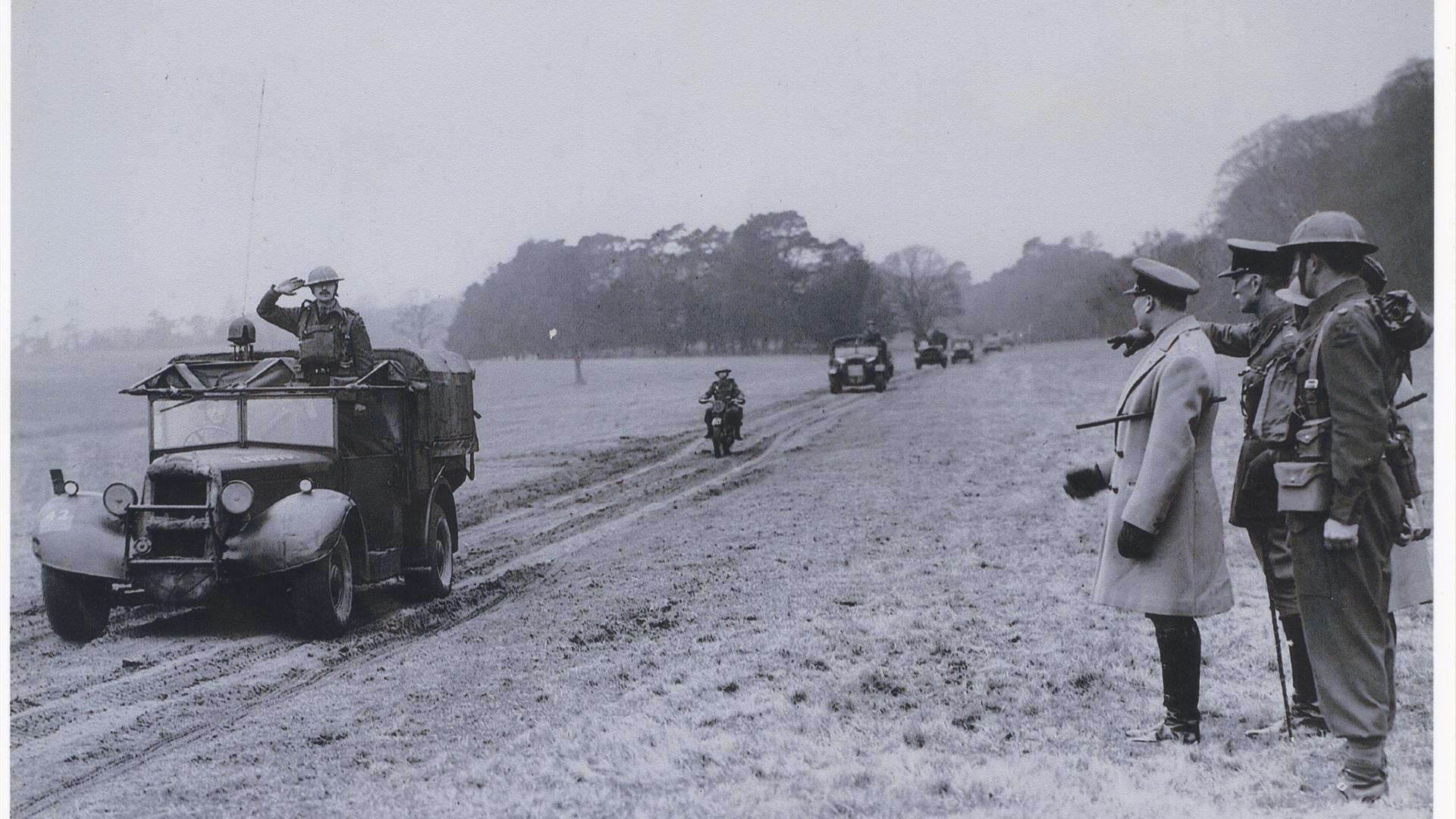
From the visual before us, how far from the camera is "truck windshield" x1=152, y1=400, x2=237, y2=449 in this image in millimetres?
6113

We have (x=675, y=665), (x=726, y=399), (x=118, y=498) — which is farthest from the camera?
(x=726, y=399)

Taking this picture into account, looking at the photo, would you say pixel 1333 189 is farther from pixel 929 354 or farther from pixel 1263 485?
pixel 929 354

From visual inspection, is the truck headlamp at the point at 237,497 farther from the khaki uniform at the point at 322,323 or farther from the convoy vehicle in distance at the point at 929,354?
the convoy vehicle in distance at the point at 929,354

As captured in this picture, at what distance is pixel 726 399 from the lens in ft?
26.9

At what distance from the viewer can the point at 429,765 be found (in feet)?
14.2

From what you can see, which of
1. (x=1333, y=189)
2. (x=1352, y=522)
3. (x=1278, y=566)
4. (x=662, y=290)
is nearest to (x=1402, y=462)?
(x=1352, y=522)

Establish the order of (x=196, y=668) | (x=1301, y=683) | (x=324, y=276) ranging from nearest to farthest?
(x=1301, y=683) → (x=196, y=668) → (x=324, y=276)

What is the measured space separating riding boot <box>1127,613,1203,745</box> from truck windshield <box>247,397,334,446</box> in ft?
14.3

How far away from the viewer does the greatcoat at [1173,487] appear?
13.3 feet

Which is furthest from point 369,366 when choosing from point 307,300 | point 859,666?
point 859,666

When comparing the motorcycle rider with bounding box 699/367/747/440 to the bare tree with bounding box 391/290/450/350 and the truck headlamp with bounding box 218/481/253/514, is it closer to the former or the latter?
the bare tree with bounding box 391/290/450/350

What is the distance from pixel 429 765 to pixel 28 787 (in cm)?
201

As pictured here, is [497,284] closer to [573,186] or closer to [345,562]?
[573,186]

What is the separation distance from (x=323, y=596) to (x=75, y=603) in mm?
1230
